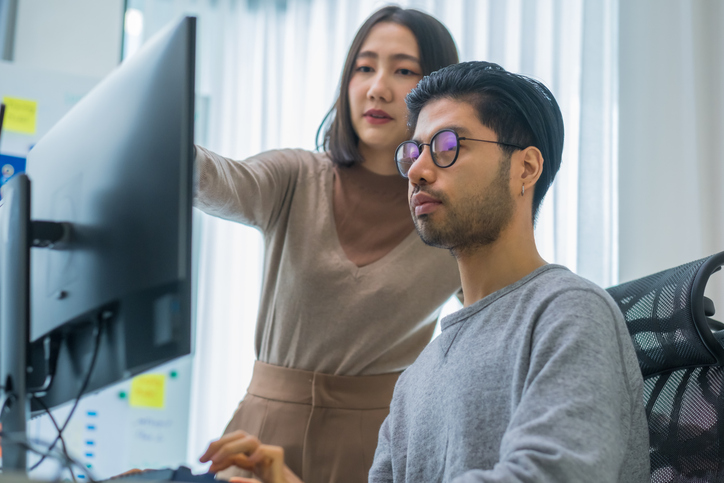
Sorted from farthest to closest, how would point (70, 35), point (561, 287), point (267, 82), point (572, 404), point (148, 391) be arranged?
1. point (267, 82)
2. point (70, 35)
3. point (148, 391)
4. point (561, 287)
5. point (572, 404)

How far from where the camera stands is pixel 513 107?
3.44ft

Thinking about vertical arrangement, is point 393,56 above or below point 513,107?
above

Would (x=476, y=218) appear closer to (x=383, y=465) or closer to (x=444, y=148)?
(x=444, y=148)

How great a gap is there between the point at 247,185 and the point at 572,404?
814 mm

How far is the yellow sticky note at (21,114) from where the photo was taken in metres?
2.12

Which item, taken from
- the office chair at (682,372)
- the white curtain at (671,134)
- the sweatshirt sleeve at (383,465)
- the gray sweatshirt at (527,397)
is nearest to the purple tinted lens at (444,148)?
the gray sweatshirt at (527,397)

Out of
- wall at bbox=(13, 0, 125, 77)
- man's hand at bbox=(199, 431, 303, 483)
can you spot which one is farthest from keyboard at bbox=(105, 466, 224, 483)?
wall at bbox=(13, 0, 125, 77)

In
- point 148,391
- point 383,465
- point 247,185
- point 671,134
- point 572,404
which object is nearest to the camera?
point 572,404

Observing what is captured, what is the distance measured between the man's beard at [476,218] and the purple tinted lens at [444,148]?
5cm

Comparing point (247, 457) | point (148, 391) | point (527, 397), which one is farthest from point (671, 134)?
point (148, 391)

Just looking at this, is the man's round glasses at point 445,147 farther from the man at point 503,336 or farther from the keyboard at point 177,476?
the keyboard at point 177,476

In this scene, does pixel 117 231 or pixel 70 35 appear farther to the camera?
pixel 70 35

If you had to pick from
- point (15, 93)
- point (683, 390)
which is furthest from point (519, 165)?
point (15, 93)

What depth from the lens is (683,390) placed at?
2.88 feet
